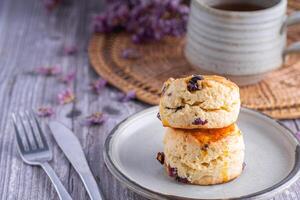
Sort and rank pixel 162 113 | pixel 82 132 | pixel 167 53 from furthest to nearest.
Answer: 1. pixel 167 53
2. pixel 82 132
3. pixel 162 113

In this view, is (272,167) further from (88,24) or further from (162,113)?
(88,24)

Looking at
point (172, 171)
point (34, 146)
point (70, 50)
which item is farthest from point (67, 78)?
point (172, 171)

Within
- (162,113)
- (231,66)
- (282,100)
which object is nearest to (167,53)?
(231,66)

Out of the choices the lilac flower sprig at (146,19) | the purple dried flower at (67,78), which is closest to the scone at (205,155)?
the purple dried flower at (67,78)

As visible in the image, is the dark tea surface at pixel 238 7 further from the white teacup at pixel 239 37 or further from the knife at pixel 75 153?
the knife at pixel 75 153

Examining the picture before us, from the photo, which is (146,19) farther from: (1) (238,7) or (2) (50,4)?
(2) (50,4)

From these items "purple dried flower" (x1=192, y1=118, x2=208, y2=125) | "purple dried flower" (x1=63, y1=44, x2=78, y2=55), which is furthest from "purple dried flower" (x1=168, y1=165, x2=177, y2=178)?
"purple dried flower" (x1=63, y1=44, x2=78, y2=55)

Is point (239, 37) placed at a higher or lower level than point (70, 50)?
higher

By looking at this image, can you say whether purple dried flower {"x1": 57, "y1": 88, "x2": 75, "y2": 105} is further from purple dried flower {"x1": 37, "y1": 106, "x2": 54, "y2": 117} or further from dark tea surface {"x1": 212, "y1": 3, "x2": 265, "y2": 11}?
dark tea surface {"x1": 212, "y1": 3, "x2": 265, "y2": 11}
